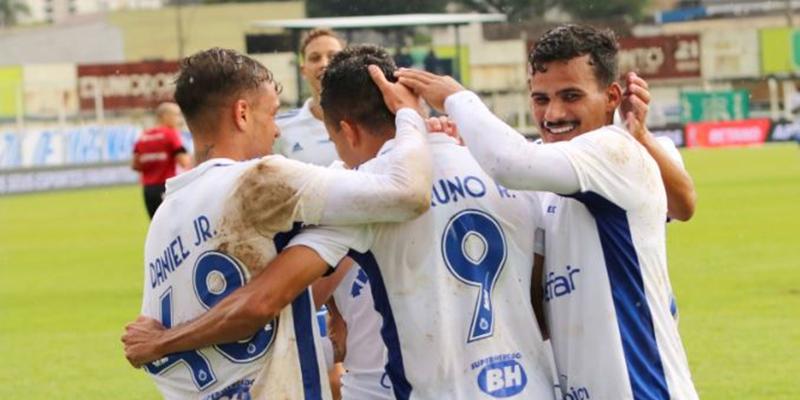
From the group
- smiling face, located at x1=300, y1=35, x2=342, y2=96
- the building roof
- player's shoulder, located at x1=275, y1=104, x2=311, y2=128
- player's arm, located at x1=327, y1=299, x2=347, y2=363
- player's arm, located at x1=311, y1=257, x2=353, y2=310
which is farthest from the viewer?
the building roof

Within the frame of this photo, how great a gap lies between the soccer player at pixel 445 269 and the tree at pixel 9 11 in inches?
3209

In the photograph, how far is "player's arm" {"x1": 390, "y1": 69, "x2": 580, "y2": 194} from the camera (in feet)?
14.1

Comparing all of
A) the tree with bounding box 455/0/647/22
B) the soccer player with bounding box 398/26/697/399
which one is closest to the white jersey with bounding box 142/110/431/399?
the soccer player with bounding box 398/26/697/399

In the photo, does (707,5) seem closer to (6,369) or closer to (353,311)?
(6,369)

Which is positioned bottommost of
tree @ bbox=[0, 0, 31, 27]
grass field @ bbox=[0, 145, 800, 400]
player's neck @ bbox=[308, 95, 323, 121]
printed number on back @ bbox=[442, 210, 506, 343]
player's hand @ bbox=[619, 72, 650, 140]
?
grass field @ bbox=[0, 145, 800, 400]

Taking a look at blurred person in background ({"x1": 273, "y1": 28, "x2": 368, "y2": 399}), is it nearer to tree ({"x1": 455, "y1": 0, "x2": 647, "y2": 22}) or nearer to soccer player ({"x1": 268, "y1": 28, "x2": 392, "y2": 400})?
soccer player ({"x1": 268, "y1": 28, "x2": 392, "y2": 400})

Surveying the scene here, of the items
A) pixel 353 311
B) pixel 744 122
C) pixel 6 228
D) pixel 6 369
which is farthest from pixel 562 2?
pixel 353 311

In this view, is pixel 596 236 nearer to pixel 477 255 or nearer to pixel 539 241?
pixel 539 241

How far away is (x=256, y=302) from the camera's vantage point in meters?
4.32

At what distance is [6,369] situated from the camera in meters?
12.7

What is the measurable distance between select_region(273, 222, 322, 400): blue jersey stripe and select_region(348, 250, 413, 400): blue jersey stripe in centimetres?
20

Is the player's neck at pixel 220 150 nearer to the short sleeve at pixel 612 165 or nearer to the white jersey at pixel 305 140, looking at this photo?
the short sleeve at pixel 612 165

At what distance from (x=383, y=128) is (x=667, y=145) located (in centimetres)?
94

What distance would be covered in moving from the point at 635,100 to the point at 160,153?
1760 cm
